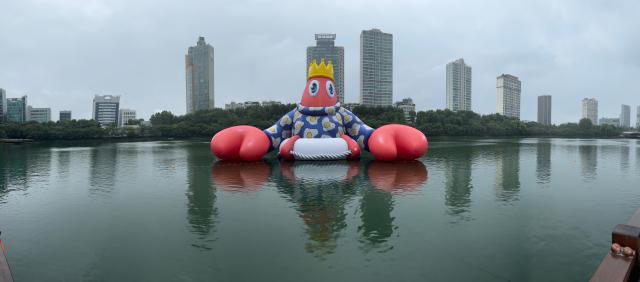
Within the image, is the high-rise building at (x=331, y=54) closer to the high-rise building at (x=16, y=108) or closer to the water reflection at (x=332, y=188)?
the high-rise building at (x=16, y=108)

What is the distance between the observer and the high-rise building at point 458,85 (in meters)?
76.3

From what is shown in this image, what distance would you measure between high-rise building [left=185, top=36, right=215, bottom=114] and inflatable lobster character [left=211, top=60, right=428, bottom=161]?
215 ft

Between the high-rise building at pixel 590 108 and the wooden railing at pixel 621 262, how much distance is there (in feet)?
349

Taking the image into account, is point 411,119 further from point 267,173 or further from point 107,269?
point 107,269

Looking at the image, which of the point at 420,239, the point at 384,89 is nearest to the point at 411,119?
the point at 384,89

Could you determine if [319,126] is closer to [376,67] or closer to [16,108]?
[376,67]

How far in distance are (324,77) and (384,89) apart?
6070 centimetres

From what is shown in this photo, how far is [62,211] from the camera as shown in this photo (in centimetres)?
670

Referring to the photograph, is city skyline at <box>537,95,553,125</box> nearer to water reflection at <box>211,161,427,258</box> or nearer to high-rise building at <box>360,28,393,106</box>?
high-rise building at <box>360,28,393,106</box>

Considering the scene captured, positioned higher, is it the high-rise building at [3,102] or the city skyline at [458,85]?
the city skyline at [458,85]

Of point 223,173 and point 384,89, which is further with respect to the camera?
point 384,89

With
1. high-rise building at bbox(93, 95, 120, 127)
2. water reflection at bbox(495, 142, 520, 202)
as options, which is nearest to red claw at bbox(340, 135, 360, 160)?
water reflection at bbox(495, 142, 520, 202)

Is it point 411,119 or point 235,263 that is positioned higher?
point 411,119

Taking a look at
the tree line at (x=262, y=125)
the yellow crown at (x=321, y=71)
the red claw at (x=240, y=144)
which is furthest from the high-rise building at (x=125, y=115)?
the yellow crown at (x=321, y=71)
